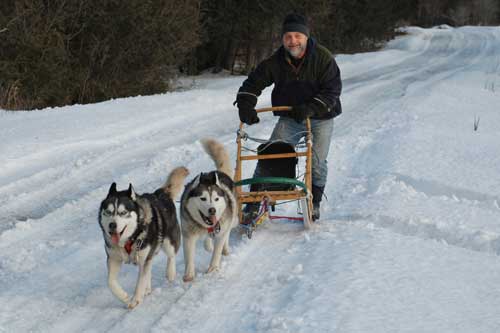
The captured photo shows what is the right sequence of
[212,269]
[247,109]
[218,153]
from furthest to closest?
[247,109] → [218,153] → [212,269]

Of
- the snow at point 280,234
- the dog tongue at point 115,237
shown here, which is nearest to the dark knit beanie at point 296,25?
the snow at point 280,234

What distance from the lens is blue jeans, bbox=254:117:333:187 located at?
5.98 metres

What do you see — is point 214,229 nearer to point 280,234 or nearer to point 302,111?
point 280,234

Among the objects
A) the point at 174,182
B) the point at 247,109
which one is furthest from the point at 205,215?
the point at 247,109

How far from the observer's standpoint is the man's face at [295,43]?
5457 mm

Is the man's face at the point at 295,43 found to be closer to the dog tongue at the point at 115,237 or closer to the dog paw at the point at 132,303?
the dog tongue at the point at 115,237

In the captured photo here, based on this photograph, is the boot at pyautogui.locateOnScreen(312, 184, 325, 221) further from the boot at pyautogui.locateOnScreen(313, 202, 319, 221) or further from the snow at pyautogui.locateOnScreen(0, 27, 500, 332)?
the snow at pyautogui.locateOnScreen(0, 27, 500, 332)

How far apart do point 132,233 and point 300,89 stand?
2.44 metres

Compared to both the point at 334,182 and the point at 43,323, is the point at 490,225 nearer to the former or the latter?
the point at 334,182

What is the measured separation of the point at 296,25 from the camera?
17.9 ft

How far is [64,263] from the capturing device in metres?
4.99

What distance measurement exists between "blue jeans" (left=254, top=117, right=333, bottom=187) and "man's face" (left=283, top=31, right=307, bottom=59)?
0.76m

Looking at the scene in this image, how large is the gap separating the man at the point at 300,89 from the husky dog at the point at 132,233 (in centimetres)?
161

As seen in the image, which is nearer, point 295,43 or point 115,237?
point 115,237
